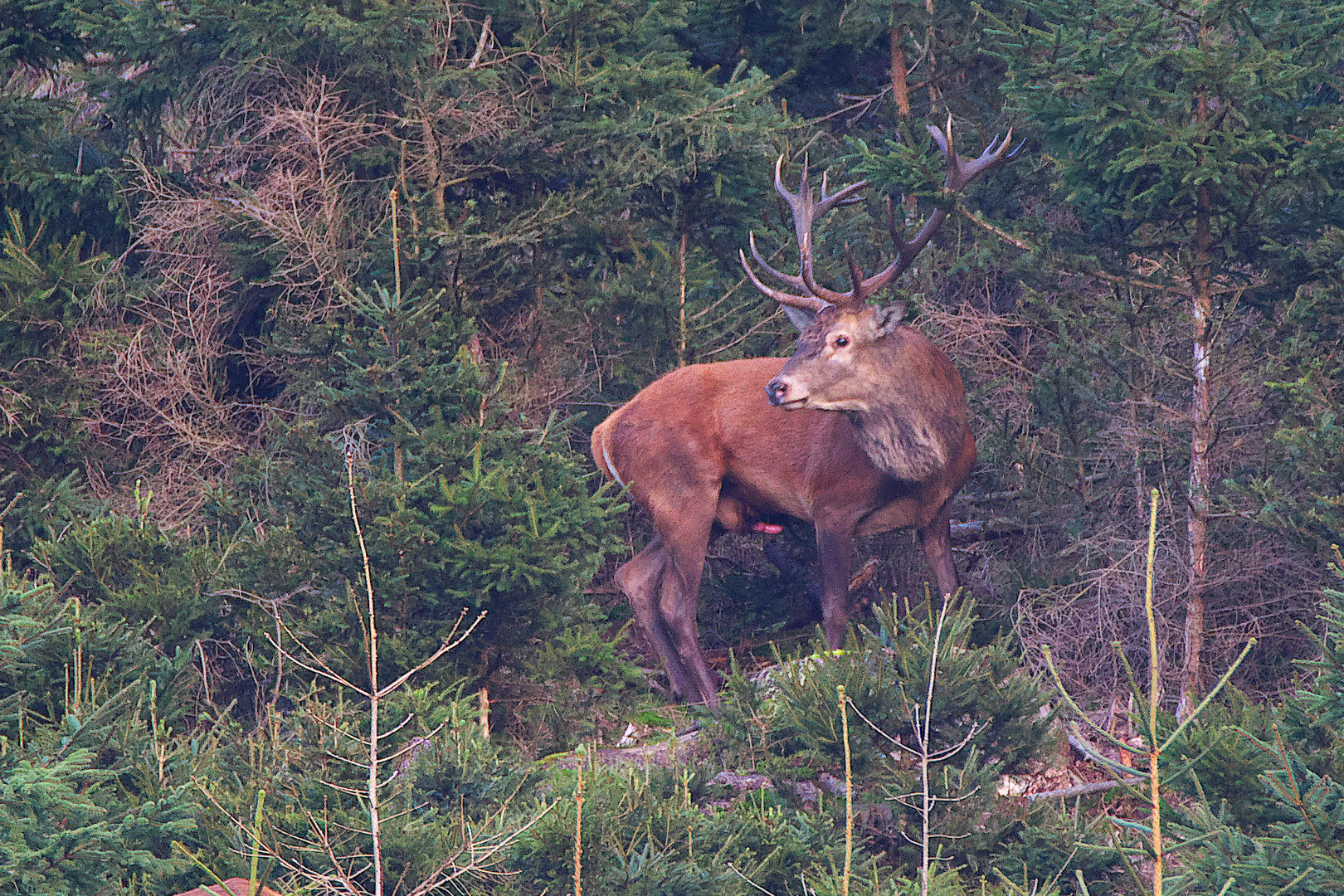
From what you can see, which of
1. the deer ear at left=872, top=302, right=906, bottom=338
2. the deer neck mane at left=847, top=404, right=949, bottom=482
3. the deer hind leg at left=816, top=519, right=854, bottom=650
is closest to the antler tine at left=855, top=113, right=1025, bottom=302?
the deer ear at left=872, top=302, right=906, bottom=338

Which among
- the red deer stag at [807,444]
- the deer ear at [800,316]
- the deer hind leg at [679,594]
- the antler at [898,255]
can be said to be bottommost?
the deer hind leg at [679,594]

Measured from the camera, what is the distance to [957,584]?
9219 millimetres

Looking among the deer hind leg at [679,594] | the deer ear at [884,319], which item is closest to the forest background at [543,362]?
the deer hind leg at [679,594]

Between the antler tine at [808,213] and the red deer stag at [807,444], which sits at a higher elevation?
the antler tine at [808,213]

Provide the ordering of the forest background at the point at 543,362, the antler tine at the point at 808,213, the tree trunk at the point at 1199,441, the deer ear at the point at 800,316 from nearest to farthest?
the forest background at the point at 543,362
the tree trunk at the point at 1199,441
the antler tine at the point at 808,213
the deer ear at the point at 800,316

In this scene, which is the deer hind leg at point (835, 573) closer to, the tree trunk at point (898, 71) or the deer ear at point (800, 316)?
the deer ear at point (800, 316)

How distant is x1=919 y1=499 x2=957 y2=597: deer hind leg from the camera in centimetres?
886

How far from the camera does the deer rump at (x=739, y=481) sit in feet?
29.0

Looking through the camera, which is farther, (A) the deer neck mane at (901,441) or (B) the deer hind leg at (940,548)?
(B) the deer hind leg at (940,548)

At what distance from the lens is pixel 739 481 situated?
945cm

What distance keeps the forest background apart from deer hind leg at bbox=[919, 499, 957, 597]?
0.49 meters

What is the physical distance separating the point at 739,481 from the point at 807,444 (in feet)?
1.80

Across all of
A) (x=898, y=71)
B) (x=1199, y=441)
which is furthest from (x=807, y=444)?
(x=898, y=71)

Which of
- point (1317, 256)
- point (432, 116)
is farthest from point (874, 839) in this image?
point (432, 116)
